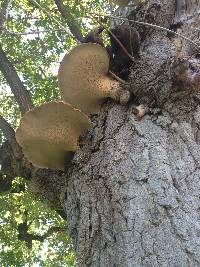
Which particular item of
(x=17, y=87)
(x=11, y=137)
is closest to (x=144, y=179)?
(x=11, y=137)

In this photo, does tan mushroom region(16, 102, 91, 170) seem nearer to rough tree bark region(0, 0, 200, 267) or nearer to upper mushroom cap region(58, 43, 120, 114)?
rough tree bark region(0, 0, 200, 267)

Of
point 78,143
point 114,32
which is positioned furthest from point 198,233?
point 114,32

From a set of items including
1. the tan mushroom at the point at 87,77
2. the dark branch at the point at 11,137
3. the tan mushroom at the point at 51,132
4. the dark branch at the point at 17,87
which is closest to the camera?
the tan mushroom at the point at 51,132

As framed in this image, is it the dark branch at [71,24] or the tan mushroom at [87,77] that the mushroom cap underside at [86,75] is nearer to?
the tan mushroom at [87,77]

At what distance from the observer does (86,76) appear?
2406 millimetres

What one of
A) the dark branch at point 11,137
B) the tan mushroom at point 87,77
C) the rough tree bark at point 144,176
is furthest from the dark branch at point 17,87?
the tan mushroom at point 87,77

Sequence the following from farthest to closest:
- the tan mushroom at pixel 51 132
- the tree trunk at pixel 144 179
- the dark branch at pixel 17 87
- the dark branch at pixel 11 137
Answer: the dark branch at pixel 17 87, the dark branch at pixel 11 137, the tan mushroom at pixel 51 132, the tree trunk at pixel 144 179

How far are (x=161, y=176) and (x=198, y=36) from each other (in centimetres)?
122

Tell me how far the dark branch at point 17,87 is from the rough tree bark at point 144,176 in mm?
516

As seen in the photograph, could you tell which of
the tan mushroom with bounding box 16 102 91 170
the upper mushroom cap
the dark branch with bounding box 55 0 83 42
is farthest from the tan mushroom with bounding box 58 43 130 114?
the dark branch with bounding box 55 0 83 42

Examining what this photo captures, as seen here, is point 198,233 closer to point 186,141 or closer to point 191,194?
point 191,194

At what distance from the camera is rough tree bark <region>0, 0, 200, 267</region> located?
166 cm

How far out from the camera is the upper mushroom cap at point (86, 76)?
237 cm

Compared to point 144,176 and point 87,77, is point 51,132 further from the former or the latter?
point 144,176
